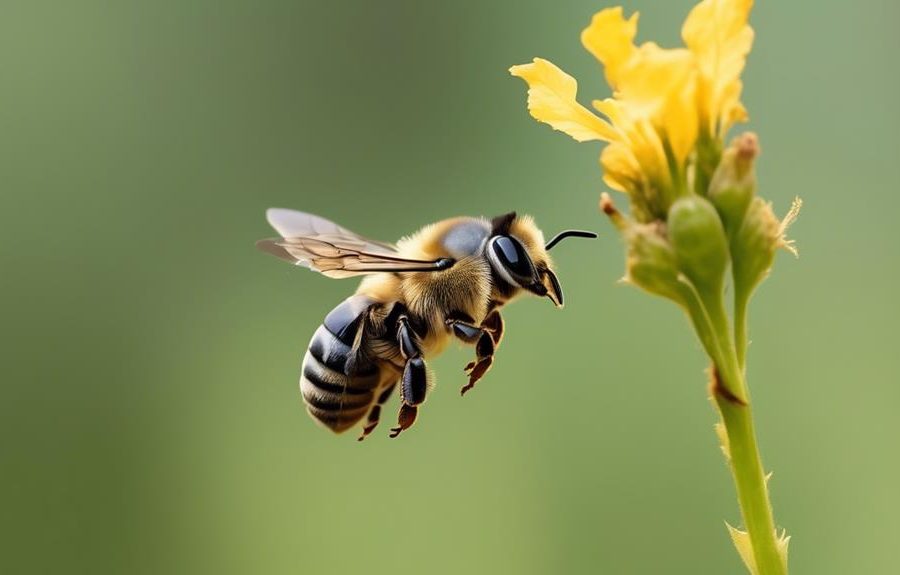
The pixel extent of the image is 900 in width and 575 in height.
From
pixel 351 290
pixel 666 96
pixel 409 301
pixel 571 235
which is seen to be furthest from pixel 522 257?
pixel 351 290

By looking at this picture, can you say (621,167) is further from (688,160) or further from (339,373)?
(339,373)

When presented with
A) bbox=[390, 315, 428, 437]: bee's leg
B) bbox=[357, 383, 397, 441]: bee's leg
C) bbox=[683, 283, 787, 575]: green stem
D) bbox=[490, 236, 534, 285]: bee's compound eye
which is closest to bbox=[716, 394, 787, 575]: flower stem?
bbox=[683, 283, 787, 575]: green stem

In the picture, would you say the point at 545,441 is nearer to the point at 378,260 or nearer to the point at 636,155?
the point at 378,260

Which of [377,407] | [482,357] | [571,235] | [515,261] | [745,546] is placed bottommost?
[745,546]

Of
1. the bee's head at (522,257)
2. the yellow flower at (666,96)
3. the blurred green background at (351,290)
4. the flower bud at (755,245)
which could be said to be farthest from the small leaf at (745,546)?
the blurred green background at (351,290)

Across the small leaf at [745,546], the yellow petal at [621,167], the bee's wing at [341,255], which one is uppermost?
the bee's wing at [341,255]

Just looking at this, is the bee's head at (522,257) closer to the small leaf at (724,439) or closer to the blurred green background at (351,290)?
the small leaf at (724,439)

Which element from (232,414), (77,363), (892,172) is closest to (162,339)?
(77,363)
